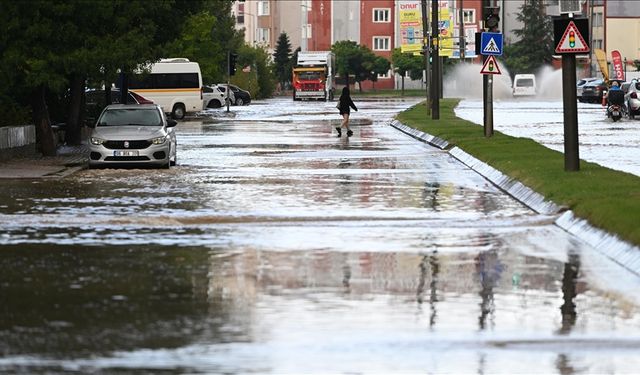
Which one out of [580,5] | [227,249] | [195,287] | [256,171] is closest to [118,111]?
[256,171]

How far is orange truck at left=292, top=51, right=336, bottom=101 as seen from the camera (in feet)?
373

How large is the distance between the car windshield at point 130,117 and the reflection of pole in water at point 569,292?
19.2m

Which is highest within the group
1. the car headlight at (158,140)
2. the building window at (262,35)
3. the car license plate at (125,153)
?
the building window at (262,35)

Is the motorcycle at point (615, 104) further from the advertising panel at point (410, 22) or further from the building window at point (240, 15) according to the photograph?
the building window at point (240, 15)

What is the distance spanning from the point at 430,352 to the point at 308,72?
340ft

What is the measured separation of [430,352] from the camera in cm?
1059

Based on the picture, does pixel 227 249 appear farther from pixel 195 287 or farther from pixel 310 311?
pixel 310 311

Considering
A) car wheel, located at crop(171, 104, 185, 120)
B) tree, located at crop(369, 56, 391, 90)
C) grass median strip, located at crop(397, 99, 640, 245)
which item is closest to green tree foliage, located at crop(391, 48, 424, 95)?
tree, located at crop(369, 56, 391, 90)

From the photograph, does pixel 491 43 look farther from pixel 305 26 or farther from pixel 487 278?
pixel 305 26

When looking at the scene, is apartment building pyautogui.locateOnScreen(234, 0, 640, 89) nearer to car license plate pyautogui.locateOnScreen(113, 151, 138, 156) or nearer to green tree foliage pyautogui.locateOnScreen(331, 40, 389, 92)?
green tree foliage pyautogui.locateOnScreen(331, 40, 389, 92)

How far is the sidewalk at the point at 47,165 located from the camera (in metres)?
30.6

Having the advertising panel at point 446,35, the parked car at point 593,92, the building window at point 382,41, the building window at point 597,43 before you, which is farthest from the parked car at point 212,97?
the building window at point 382,41

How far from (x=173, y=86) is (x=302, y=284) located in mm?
61418

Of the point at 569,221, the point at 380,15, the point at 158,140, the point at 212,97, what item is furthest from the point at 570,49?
the point at 380,15
